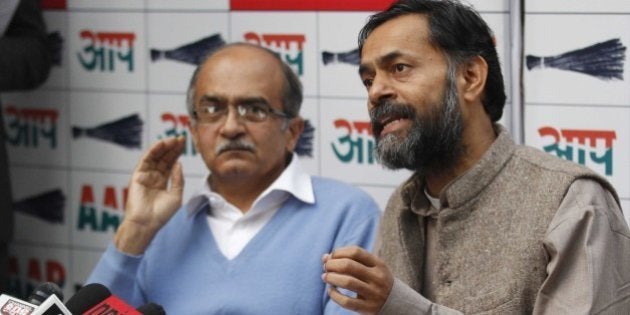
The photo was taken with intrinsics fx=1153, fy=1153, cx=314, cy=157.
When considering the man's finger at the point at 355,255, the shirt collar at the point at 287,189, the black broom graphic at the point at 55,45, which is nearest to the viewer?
the man's finger at the point at 355,255

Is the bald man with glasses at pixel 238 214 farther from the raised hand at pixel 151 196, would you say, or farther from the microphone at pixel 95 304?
the microphone at pixel 95 304

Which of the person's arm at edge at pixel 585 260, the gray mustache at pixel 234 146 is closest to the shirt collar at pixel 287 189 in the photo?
the gray mustache at pixel 234 146

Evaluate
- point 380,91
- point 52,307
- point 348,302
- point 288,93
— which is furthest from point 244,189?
point 52,307

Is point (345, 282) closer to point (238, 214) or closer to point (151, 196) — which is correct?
point (238, 214)

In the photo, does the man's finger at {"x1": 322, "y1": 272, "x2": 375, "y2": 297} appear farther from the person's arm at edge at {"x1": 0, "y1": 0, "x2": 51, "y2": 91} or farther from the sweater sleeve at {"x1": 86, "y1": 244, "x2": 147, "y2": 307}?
the person's arm at edge at {"x1": 0, "y1": 0, "x2": 51, "y2": 91}

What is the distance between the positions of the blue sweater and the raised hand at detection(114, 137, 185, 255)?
0.04m

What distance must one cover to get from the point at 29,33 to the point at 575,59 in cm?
183

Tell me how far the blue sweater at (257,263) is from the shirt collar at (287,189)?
2 centimetres

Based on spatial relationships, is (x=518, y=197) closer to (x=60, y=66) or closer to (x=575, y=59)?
(x=575, y=59)

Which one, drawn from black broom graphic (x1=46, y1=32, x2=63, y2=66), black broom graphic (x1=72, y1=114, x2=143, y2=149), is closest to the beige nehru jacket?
black broom graphic (x1=72, y1=114, x2=143, y2=149)

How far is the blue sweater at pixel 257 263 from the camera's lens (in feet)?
9.57

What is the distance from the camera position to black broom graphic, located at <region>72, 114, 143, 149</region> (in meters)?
3.92

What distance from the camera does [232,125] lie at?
3092 millimetres

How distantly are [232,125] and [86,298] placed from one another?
90 centimetres
